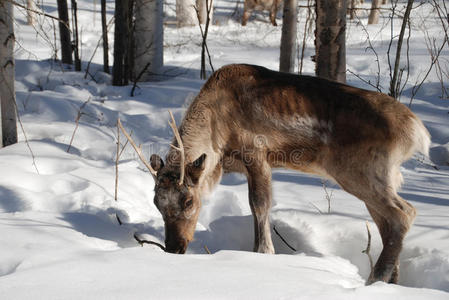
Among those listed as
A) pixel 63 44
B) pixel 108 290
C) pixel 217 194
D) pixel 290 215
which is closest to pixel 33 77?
pixel 63 44

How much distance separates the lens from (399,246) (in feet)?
11.3

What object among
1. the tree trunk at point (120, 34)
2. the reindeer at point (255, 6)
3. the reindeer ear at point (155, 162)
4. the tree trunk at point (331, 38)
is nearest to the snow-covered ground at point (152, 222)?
the tree trunk at point (120, 34)

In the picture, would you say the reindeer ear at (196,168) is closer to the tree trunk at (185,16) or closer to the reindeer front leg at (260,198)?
the reindeer front leg at (260,198)

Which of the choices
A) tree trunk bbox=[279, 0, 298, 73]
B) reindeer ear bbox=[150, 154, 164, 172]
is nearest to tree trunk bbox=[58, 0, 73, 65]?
tree trunk bbox=[279, 0, 298, 73]

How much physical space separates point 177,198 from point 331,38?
261 centimetres

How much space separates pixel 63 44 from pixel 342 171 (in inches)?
318

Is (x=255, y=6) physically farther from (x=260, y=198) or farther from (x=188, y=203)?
(x=188, y=203)

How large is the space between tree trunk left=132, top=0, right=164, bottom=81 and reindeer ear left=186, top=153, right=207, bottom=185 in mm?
5800

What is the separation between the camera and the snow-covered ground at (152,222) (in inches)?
92.1

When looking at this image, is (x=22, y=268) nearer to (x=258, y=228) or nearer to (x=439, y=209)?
(x=258, y=228)

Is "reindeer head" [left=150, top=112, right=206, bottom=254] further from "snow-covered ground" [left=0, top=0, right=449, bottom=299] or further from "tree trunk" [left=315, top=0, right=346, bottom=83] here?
"tree trunk" [left=315, top=0, right=346, bottom=83]

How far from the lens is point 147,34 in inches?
364

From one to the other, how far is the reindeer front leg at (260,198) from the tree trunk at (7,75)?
241 centimetres

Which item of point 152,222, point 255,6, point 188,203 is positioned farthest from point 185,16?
point 188,203
